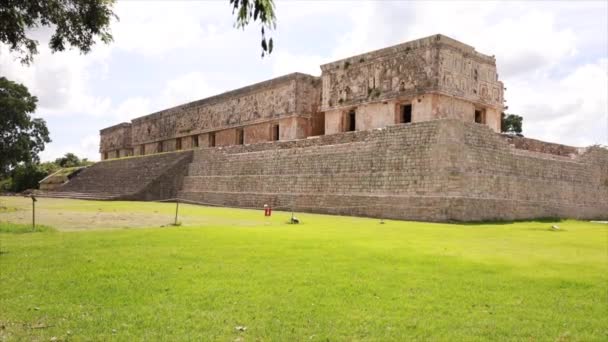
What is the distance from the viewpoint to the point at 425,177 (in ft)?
46.9

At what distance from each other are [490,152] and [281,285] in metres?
11.5

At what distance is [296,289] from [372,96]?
15.3m

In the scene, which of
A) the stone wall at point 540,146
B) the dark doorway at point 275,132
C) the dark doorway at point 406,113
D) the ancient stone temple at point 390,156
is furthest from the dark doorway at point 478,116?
the dark doorway at point 275,132

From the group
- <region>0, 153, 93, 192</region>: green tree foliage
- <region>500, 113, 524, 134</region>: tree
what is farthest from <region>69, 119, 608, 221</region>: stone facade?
<region>0, 153, 93, 192</region>: green tree foliage

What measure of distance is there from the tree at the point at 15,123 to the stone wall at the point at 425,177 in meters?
12.5

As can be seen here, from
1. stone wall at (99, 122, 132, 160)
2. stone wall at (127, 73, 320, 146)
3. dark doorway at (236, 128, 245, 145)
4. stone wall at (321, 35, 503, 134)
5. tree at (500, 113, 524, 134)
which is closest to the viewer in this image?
stone wall at (321, 35, 503, 134)

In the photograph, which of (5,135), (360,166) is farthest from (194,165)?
(360,166)

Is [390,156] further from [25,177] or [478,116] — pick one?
[25,177]

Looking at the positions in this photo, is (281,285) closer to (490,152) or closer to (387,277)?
(387,277)

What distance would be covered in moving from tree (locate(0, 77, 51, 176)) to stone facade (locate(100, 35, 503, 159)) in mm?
9661

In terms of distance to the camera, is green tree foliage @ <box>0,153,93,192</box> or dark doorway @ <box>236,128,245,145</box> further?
green tree foliage @ <box>0,153,93,192</box>

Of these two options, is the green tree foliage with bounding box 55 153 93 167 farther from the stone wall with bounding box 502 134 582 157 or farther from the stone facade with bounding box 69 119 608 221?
the stone wall with bounding box 502 134 582 157

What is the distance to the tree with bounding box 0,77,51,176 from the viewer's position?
25516 mm

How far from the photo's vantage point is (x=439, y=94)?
17.8 metres
